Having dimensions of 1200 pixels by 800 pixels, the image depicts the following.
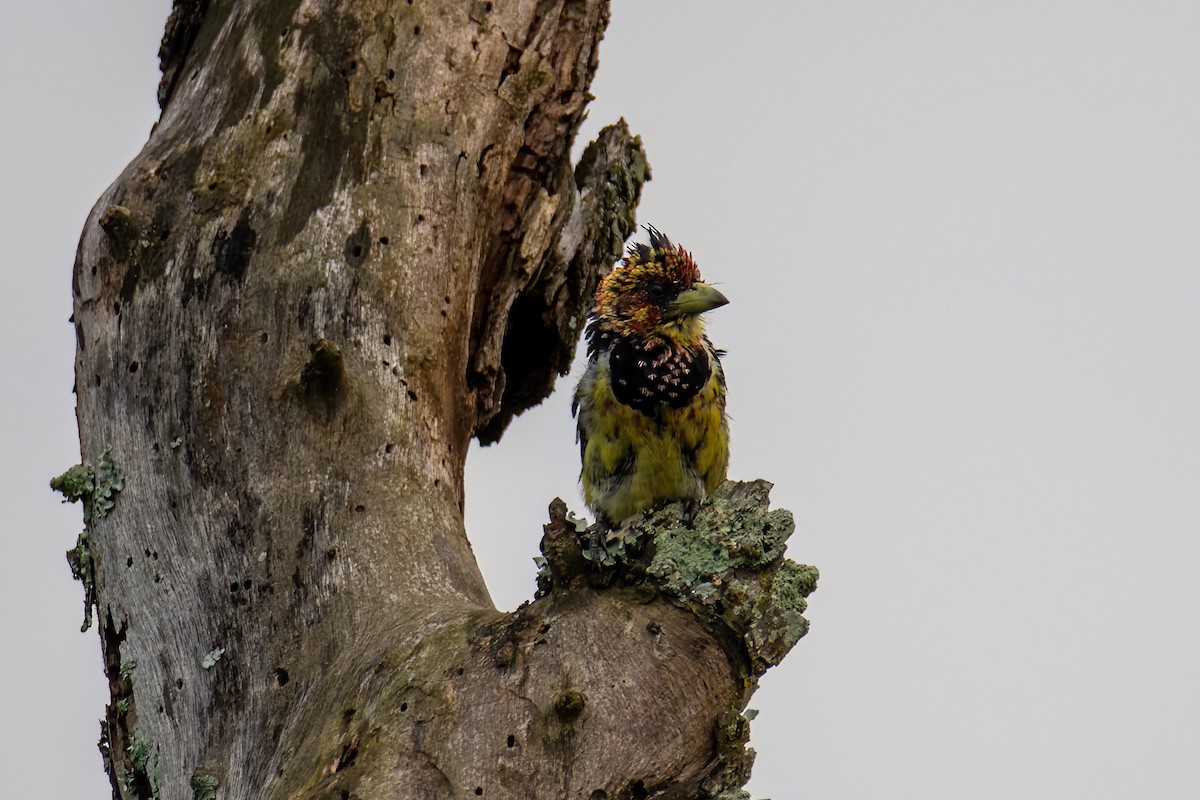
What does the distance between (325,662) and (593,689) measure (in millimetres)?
815

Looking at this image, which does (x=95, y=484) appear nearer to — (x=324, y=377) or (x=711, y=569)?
(x=324, y=377)

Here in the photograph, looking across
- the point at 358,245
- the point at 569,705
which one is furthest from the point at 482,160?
the point at 569,705

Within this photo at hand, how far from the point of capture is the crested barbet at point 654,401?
17.4 ft

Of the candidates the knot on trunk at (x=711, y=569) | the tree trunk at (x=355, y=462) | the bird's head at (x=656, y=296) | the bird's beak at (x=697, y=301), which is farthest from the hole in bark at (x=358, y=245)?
the bird's beak at (x=697, y=301)

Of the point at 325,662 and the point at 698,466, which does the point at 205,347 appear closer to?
the point at 325,662

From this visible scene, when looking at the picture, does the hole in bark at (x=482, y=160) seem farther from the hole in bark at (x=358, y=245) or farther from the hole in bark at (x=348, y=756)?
the hole in bark at (x=348, y=756)

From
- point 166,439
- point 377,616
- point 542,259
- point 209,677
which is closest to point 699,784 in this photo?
point 377,616

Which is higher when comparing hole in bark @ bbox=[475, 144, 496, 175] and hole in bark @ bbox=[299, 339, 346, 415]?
hole in bark @ bbox=[475, 144, 496, 175]

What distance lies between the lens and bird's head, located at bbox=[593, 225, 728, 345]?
5.59m

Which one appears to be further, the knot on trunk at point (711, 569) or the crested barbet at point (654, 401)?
the crested barbet at point (654, 401)

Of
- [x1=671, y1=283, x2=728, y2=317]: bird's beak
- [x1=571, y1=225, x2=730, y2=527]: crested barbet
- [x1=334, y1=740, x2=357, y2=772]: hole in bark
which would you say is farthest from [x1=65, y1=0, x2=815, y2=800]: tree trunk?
[x1=671, y1=283, x2=728, y2=317]: bird's beak

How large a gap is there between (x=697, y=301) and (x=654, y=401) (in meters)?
0.52

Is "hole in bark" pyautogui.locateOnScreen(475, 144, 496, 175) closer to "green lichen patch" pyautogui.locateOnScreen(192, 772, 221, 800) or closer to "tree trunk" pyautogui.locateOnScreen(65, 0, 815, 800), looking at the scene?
"tree trunk" pyautogui.locateOnScreen(65, 0, 815, 800)

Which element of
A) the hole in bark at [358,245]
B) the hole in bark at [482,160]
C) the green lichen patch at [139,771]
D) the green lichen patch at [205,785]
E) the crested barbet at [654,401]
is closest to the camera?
the green lichen patch at [205,785]
